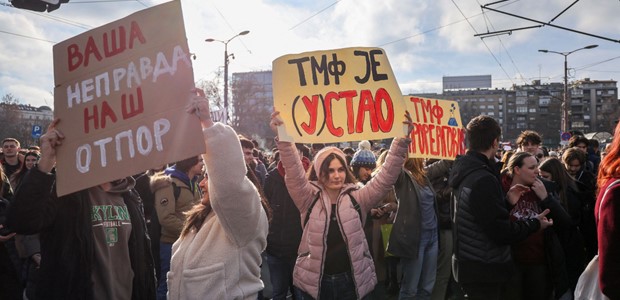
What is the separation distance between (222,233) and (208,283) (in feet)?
0.80

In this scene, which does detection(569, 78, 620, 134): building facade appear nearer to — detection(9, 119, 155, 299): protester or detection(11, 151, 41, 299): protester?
detection(11, 151, 41, 299): protester

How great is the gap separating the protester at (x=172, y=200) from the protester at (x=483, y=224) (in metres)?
2.51

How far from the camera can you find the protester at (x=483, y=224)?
3.58 metres

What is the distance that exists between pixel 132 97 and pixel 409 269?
3663 millimetres

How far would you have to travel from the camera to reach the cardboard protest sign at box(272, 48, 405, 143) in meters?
3.96

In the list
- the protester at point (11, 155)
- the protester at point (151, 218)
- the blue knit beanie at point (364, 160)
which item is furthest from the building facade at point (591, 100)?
the protester at point (151, 218)

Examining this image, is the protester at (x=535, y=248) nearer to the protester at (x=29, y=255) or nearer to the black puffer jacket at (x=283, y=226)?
the black puffer jacket at (x=283, y=226)

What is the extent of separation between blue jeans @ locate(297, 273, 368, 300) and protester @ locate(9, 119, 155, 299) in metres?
1.32

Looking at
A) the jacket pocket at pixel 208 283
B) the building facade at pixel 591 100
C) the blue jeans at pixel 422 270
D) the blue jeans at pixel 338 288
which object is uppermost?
the building facade at pixel 591 100

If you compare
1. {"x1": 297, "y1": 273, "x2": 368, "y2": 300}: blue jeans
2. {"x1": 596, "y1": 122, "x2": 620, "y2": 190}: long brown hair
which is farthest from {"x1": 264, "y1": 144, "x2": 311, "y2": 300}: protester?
{"x1": 596, "y1": 122, "x2": 620, "y2": 190}: long brown hair

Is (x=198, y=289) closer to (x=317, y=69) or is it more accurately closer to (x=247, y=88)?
(x=317, y=69)

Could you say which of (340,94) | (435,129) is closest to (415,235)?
(435,129)

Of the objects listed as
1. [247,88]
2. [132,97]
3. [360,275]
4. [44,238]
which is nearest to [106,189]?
[44,238]

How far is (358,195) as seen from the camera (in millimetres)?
3975
